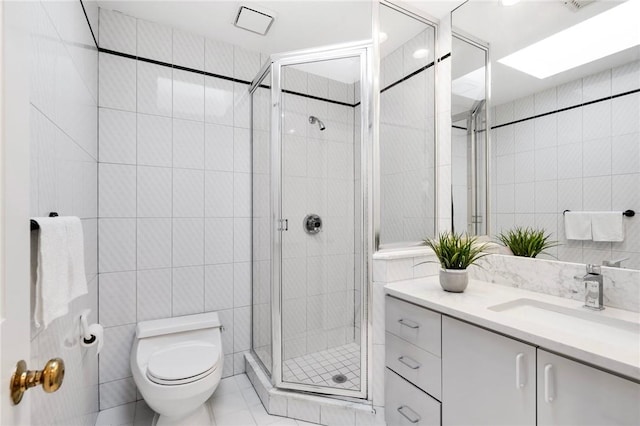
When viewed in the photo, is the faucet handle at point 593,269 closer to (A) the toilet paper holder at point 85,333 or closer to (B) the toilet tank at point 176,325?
(B) the toilet tank at point 176,325

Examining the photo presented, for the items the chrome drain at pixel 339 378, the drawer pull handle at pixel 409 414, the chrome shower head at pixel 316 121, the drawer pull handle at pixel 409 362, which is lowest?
the chrome drain at pixel 339 378

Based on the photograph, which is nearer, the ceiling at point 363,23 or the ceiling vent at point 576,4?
the ceiling vent at point 576,4

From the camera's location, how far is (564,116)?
4.33ft

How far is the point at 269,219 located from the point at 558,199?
153cm

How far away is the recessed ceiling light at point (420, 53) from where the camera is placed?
1875 mm

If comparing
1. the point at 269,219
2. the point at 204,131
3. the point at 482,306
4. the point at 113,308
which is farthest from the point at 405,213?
the point at 113,308

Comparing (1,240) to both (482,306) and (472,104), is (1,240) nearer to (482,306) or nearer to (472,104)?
(482,306)

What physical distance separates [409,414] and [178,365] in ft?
3.83

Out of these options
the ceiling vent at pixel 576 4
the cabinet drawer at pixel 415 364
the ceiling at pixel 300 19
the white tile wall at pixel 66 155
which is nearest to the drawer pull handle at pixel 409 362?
the cabinet drawer at pixel 415 364

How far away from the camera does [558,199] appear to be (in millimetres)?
1351

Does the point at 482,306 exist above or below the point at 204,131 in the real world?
below

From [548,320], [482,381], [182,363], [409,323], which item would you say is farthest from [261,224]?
[548,320]

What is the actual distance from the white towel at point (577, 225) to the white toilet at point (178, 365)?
182 cm

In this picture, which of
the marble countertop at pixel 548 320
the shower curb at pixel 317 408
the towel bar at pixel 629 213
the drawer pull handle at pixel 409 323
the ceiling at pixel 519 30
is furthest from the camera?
the shower curb at pixel 317 408
